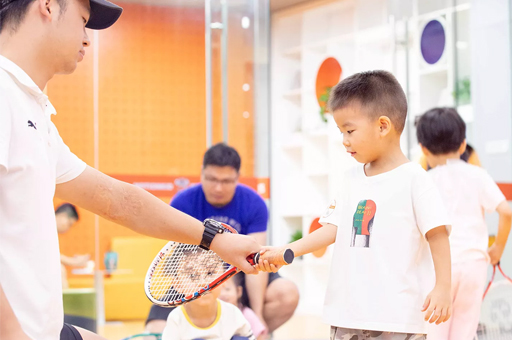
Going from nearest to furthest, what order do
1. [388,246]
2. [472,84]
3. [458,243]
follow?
[388,246]
[458,243]
[472,84]

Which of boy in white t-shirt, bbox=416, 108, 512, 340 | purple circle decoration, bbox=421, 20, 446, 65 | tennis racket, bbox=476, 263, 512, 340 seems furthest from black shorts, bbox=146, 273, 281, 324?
purple circle decoration, bbox=421, 20, 446, 65

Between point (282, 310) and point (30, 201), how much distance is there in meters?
2.55

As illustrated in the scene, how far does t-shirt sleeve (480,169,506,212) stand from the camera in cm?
311

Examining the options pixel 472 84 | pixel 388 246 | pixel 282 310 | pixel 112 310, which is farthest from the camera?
pixel 112 310

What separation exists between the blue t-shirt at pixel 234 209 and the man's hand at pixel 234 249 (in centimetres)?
160

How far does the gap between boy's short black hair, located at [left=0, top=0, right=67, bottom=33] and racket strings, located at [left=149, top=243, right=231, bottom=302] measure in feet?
3.23

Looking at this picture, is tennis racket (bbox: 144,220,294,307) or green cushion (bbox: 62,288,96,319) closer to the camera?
tennis racket (bbox: 144,220,294,307)

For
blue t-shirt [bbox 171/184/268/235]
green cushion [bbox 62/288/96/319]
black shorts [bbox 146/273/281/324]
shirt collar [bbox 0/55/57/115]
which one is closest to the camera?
shirt collar [bbox 0/55/57/115]

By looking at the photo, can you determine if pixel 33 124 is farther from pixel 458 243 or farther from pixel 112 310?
pixel 112 310

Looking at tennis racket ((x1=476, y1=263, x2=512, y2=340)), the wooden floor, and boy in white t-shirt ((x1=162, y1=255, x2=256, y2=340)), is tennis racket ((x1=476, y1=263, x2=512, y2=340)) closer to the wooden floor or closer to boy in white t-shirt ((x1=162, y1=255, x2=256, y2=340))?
boy in white t-shirt ((x1=162, y1=255, x2=256, y2=340))

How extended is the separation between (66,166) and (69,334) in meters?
0.46

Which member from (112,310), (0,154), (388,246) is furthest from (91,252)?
(0,154)

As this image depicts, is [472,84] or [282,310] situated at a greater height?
[472,84]

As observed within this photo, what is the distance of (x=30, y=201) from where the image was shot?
1.35 metres
